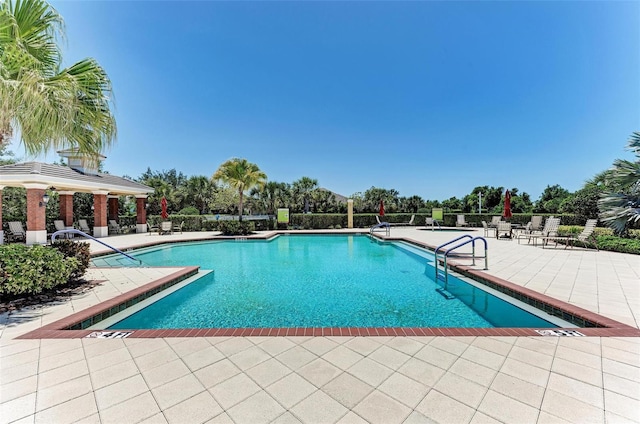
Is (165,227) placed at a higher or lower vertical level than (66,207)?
lower

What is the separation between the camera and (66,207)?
15.8m

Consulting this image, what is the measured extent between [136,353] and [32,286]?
3.22 metres

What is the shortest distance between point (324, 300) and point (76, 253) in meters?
5.22

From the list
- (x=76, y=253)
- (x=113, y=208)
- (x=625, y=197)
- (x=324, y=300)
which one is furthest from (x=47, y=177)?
(x=625, y=197)

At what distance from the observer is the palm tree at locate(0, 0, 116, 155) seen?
3.63 metres

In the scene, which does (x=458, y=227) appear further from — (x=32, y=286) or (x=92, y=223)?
(x=92, y=223)

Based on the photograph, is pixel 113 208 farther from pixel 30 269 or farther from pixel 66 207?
pixel 30 269

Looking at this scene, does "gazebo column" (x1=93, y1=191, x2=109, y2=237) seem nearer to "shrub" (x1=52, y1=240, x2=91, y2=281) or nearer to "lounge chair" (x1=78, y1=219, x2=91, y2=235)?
"lounge chair" (x1=78, y1=219, x2=91, y2=235)

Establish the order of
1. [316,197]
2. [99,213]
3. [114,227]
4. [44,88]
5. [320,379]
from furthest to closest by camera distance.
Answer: [316,197], [114,227], [99,213], [44,88], [320,379]

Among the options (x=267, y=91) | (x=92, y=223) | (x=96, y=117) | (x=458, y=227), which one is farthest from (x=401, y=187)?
(x=96, y=117)

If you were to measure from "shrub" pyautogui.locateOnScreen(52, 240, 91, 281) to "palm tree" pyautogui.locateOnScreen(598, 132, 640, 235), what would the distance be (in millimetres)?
15705

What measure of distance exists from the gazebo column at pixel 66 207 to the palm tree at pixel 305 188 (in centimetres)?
1937

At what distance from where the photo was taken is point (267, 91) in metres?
17.5

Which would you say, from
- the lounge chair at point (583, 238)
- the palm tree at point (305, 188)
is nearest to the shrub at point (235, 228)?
the palm tree at point (305, 188)
